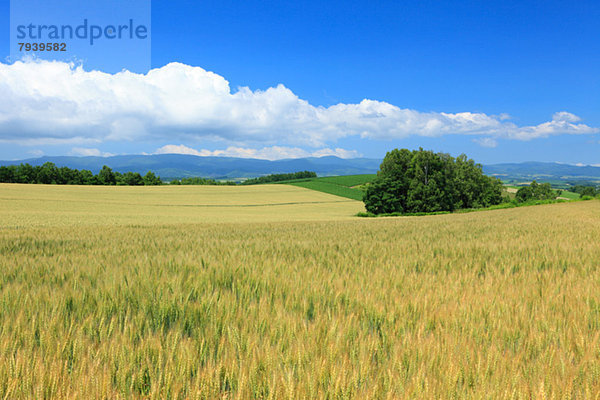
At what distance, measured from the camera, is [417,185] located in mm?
53938

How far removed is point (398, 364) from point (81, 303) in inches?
100

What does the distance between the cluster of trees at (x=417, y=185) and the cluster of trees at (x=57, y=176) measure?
2911 inches

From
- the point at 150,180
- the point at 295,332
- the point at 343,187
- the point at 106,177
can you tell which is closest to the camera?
the point at 295,332

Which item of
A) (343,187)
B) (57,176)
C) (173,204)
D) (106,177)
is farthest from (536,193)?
(57,176)

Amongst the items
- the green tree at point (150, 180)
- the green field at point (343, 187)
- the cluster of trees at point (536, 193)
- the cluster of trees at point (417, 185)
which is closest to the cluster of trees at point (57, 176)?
the green tree at point (150, 180)

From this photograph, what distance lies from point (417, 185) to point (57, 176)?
90842 mm

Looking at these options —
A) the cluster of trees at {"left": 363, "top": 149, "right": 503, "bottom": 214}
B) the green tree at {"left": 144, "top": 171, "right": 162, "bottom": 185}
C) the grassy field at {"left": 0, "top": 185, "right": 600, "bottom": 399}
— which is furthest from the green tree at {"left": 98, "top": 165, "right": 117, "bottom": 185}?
the grassy field at {"left": 0, "top": 185, "right": 600, "bottom": 399}

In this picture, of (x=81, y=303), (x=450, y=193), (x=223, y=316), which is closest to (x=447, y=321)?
(x=223, y=316)

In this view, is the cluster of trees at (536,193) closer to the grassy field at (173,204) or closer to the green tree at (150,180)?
the grassy field at (173,204)

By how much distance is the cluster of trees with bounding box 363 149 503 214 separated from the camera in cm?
5172

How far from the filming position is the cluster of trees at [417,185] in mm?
51719

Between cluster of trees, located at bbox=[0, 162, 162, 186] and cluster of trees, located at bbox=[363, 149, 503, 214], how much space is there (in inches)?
2911

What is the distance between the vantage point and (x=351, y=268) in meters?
4.38

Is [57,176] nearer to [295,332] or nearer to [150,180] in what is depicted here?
[150,180]
